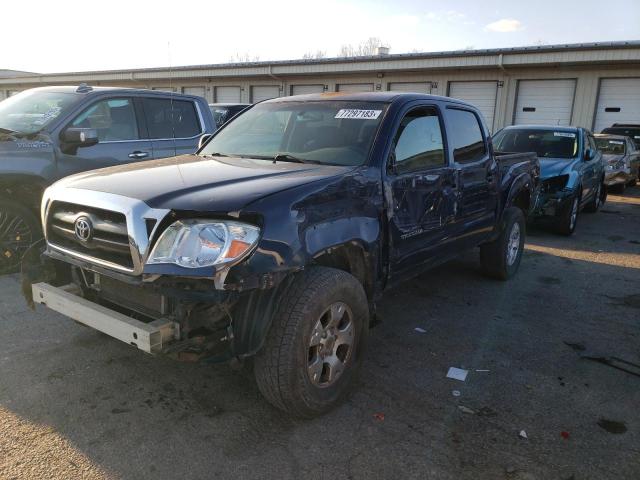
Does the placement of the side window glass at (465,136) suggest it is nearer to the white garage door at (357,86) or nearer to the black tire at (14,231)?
the black tire at (14,231)

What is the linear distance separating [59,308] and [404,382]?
220cm

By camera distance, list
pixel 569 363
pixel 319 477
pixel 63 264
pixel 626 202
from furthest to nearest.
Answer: pixel 626 202, pixel 569 363, pixel 63 264, pixel 319 477

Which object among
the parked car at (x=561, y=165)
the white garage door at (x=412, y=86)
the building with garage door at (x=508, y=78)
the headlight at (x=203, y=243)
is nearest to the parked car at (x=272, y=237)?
Answer: the headlight at (x=203, y=243)

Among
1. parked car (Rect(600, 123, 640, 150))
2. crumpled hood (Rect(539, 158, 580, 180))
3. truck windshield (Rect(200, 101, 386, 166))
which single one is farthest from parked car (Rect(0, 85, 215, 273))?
parked car (Rect(600, 123, 640, 150))

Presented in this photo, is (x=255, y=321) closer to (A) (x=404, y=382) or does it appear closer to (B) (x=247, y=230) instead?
(B) (x=247, y=230)

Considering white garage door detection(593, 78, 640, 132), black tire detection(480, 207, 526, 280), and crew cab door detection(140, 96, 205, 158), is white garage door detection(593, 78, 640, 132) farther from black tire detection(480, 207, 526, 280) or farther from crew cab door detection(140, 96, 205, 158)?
crew cab door detection(140, 96, 205, 158)

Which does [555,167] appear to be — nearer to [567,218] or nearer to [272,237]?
[567,218]

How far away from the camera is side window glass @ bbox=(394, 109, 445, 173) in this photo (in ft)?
12.2

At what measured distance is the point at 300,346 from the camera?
8.92 ft

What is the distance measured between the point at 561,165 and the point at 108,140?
270 inches

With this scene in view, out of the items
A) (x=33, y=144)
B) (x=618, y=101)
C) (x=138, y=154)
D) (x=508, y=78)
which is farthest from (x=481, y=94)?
(x=33, y=144)

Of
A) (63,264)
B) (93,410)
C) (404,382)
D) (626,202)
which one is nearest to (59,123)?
(63,264)

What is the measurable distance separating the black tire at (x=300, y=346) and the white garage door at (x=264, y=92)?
78.8 ft

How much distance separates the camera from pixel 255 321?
2590mm
